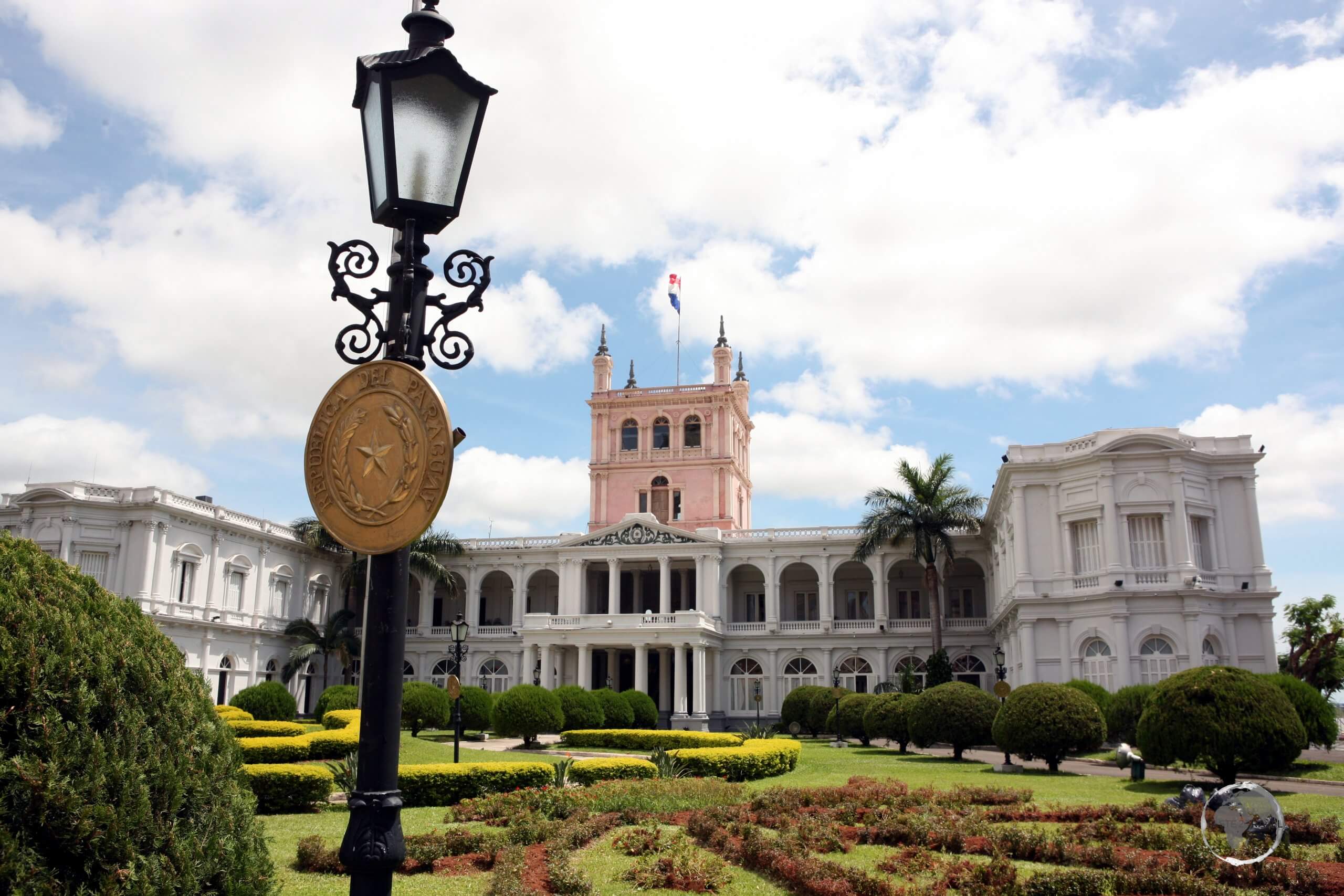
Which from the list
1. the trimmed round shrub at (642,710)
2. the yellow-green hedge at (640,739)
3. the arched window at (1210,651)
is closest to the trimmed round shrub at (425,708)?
the yellow-green hedge at (640,739)

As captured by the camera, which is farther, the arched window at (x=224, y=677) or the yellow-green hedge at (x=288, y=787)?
the arched window at (x=224, y=677)

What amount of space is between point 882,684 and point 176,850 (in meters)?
45.5

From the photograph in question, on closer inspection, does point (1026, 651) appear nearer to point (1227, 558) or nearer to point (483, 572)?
point (1227, 558)

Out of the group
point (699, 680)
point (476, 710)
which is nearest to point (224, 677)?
point (476, 710)

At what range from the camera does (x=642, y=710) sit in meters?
42.3

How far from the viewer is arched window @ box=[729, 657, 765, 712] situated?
52.3m

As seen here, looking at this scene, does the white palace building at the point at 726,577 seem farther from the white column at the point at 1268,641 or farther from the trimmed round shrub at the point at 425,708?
the trimmed round shrub at the point at 425,708

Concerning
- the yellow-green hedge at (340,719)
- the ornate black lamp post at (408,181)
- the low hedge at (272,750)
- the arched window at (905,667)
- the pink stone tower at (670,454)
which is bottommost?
the low hedge at (272,750)

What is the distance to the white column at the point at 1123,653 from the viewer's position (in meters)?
35.0

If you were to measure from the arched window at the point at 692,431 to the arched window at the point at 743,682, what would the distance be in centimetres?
1446

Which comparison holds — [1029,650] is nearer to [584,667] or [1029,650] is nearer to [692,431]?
[584,667]

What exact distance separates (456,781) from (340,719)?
10.1 m

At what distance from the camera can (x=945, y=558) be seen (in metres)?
47.1

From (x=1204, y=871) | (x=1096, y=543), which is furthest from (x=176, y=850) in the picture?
(x=1096, y=543)
